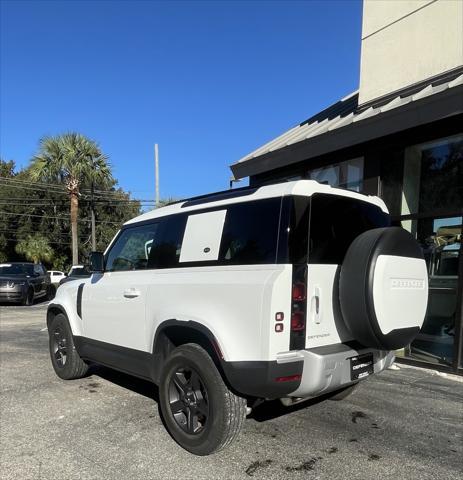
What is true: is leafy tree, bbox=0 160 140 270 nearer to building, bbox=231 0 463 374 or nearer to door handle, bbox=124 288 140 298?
building, bbox=231 0 463 374

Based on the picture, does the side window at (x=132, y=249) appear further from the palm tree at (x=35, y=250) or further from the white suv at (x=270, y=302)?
the palm tree at (x=35, y=250)

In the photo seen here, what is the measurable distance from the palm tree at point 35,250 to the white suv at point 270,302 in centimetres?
3395

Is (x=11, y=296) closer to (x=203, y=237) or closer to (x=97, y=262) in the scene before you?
(x=97, y=262)

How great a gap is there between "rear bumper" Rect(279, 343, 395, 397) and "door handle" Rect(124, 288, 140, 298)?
5.74 feet

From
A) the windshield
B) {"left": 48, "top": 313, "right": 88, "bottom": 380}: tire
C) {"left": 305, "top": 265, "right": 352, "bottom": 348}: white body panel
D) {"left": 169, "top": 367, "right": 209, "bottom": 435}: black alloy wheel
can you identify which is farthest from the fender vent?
the windshield

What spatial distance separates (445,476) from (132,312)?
287 cm

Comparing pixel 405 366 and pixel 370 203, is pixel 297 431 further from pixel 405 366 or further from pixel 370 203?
pixel 405 366

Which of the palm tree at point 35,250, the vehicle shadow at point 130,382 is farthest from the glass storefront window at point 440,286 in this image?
the palm tree at point 35,250

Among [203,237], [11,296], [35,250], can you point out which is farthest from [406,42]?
[35,250]

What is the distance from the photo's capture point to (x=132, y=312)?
4.46 metres

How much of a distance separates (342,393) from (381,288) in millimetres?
1864

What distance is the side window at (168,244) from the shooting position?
4.18 m

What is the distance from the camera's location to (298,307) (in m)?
3.29

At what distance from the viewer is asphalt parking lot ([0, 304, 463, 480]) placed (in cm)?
341
